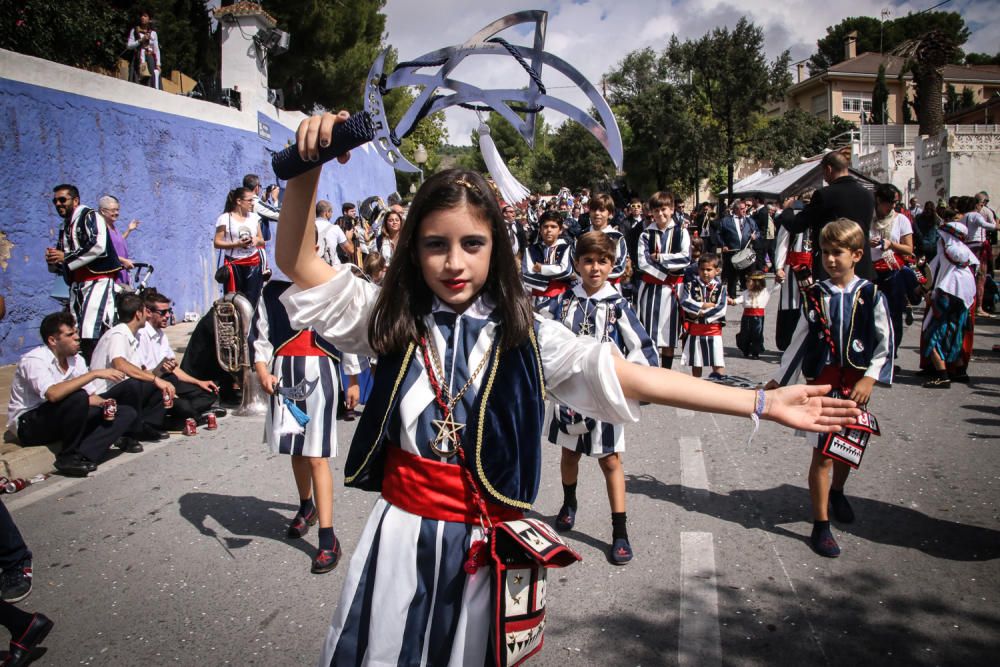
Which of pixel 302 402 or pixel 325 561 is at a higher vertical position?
pixel 302 402

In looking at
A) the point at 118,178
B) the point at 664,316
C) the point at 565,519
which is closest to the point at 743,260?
the point at 664,316

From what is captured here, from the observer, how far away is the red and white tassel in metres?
2.20

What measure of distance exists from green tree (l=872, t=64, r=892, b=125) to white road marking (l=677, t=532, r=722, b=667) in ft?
186

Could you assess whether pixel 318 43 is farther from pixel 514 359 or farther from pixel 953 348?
pixel 514 359

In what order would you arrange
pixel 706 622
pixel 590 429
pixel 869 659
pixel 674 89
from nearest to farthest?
pixel 869 659
pixel 706 622
pixel 590 429
pixel 674 89

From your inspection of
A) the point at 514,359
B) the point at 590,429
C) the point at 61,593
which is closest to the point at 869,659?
the point at 590,429

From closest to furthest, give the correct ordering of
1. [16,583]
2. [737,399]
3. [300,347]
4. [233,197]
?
[737,399] < [16,583] < [300,347] < [233,197]

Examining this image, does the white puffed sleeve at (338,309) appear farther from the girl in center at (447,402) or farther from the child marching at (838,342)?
the child marching at (838,342)

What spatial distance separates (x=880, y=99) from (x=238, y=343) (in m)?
57.4

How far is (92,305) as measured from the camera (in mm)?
7430

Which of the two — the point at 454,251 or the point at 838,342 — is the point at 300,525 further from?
the point at 838,342

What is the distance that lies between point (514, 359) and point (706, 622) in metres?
2.14

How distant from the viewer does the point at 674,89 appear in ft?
109

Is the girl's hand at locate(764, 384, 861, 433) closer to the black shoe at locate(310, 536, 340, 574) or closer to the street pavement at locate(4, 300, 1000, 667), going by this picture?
the street pavement at locate(4, 300, 1000, 667)
